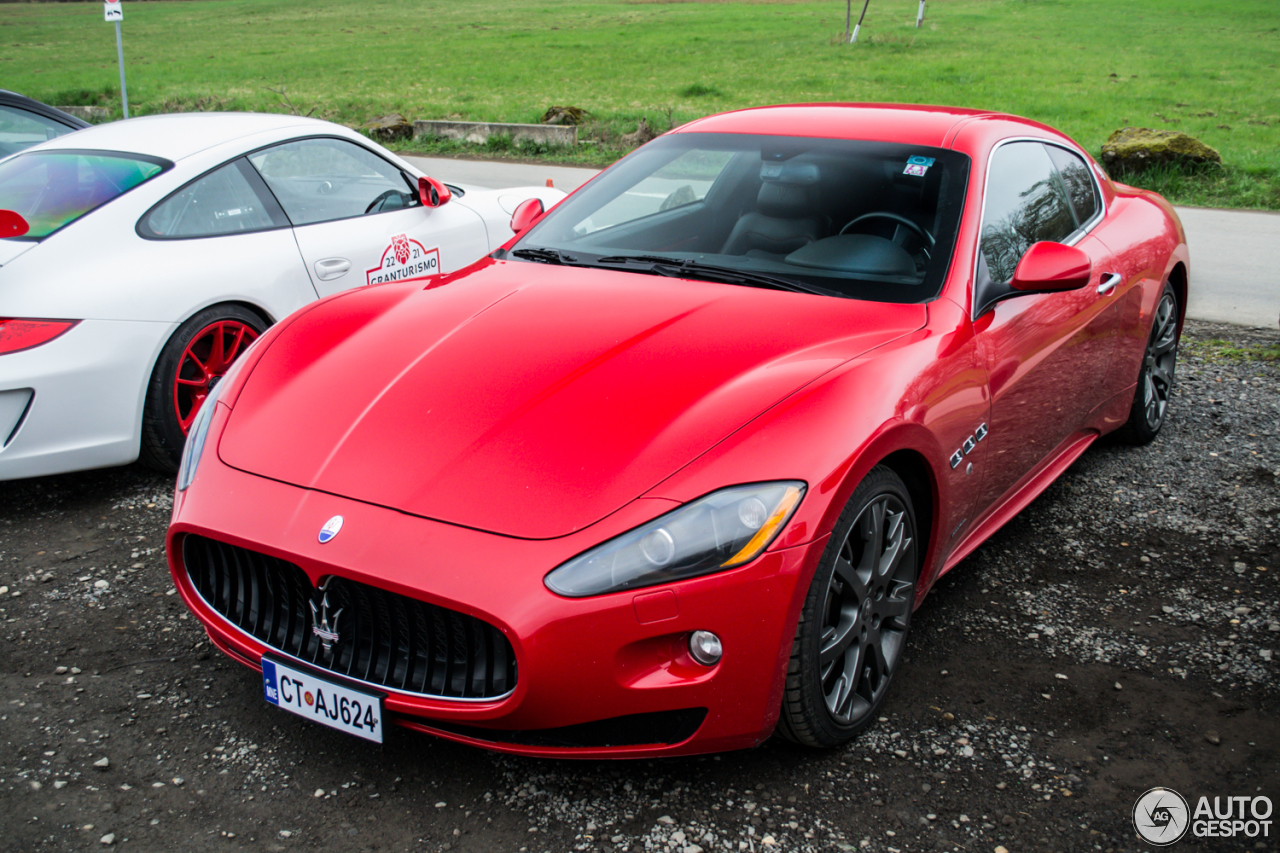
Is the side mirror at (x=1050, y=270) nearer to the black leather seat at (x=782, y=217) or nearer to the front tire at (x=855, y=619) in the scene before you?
the black leather seat at (x=782, y=217)

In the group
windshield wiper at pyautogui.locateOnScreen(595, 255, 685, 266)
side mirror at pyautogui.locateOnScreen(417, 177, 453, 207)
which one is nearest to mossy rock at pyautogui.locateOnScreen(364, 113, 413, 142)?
side mirror at pyautogui.locateOnScreen(417, 177, 453, 207)

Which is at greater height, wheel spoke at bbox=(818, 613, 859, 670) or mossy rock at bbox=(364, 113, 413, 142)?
wheel spoke at bbox=(818, 613, 859, 670)

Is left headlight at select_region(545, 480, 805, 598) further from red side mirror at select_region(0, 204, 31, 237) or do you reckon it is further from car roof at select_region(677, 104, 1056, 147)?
red side mirror at select_region(0, 204, 31, 237)

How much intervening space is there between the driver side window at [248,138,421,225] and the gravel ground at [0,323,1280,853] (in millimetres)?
1826

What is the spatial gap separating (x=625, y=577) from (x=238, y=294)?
2.95 meters

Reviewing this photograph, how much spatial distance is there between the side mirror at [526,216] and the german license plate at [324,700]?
2.07m

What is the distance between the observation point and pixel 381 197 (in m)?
5.32

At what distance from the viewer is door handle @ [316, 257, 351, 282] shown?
15.8 feet

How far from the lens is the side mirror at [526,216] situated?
157 inches

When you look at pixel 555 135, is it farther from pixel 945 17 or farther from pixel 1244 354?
pixel 945 17

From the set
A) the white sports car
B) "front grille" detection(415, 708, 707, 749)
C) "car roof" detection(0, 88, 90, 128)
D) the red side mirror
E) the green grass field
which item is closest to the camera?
"front grille" detection(415, 708, 707, 749)

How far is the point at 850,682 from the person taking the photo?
2.61 meters

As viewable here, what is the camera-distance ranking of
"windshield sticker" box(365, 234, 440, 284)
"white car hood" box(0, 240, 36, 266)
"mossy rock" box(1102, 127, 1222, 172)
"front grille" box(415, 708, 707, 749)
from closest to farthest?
"front grille" box(415, 708, 707, 749) → "white car hood" box(0, 240, 36, 266) → "windshield sticker" box(365, 234, 440, 284) → "mossy rock" box(1102, 127, 1222, 172)

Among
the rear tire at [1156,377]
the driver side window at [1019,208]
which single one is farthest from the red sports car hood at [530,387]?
the rear tire at [1156,377]
